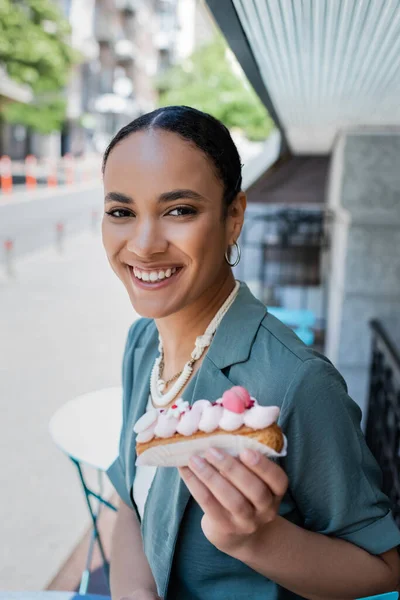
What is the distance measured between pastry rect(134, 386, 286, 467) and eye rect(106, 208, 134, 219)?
44 centimetres

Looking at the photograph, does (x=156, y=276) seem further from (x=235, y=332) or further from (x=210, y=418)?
(x=210, y=418)

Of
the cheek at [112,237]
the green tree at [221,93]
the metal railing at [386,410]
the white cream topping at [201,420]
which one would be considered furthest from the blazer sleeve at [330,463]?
the green tree at [221,93]

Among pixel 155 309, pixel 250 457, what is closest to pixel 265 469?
pixel 250 457

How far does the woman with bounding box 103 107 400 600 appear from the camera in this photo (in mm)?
1223

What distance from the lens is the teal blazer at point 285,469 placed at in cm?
122

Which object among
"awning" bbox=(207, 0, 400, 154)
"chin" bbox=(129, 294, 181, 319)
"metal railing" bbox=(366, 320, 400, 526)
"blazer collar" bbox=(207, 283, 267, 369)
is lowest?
"metal railing" bbox=(366, 320, 400, 526)

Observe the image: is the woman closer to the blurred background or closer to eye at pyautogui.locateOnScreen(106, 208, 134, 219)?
eye at pyautogui.locateOnScreen(106, 208, 134, 219)

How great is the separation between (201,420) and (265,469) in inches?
6.8

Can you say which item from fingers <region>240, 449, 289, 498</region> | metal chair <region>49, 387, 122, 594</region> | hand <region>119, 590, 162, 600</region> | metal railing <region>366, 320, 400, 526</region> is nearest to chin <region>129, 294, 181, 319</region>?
fingers <region>240, 449, 289, 498</region>

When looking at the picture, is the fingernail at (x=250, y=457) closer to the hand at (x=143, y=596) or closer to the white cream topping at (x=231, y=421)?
the white cream topping at (x=231, y=421)

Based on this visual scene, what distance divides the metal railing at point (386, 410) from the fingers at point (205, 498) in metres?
1.81

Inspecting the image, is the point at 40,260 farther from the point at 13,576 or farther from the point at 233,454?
the point at 233,454

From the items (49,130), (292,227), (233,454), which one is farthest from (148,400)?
(49,130)

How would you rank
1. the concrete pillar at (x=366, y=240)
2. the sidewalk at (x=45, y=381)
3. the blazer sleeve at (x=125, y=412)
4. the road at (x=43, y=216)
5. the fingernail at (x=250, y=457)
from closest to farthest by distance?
the fingernail at (x=250, y=457) < the blazer sleeve at (x=125, y=412) < the sidewalk at (x=45, y=381) < the concrete pillar at (x=366, y=240) < the road at (x=43, y=216)
